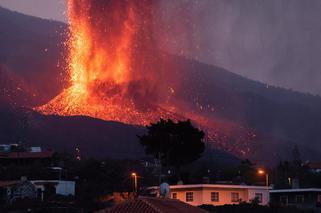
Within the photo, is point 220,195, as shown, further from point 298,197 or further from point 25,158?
point 25,158

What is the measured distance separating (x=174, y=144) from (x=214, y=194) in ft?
52.6

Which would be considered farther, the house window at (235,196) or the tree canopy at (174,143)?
the tree canopy at (174,143)

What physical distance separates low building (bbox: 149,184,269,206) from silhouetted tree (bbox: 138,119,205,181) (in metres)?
14.1

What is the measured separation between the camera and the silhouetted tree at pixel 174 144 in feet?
333

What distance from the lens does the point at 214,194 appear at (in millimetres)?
86625

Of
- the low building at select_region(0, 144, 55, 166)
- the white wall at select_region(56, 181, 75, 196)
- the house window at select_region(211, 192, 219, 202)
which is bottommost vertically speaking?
the house window at select_region(211, 192, 219, 202)

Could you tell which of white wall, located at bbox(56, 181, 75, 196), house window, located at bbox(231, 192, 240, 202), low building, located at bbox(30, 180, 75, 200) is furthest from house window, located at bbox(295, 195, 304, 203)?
white wall, located at bbox(56, 181, 75, 196)

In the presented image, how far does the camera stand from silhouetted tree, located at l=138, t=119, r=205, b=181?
10150cm

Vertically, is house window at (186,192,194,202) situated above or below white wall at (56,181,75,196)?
below

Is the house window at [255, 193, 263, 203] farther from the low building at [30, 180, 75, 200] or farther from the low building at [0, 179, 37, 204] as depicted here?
the low building at [0, 179, 37, 204]

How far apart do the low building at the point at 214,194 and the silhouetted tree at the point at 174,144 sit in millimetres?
14119

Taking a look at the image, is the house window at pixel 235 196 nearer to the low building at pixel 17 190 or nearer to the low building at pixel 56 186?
the low building at pixel 56 186

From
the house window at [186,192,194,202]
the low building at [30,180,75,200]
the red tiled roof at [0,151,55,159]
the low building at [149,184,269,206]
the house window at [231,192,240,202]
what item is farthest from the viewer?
the red tiled roof at [0,151,55,159]

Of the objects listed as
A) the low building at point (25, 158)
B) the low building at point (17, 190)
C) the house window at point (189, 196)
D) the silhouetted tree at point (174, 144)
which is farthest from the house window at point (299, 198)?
the low building at point (25, 158)
